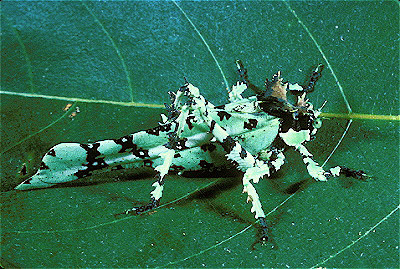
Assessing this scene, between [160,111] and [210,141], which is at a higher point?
[160,111]

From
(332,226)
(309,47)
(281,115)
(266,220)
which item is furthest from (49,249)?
(309,47)

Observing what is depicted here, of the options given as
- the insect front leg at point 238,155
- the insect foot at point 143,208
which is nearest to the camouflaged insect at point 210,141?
the insect front leg at point 238,155

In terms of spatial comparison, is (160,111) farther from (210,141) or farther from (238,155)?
(238,155)

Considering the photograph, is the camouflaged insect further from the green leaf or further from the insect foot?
the insect foot

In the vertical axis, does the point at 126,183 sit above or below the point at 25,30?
below

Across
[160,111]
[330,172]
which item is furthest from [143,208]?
[330,172]

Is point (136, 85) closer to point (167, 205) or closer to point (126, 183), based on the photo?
point (126, 183)

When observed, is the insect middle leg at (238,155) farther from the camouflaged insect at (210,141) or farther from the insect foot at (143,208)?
the insect foot at (143,208)
